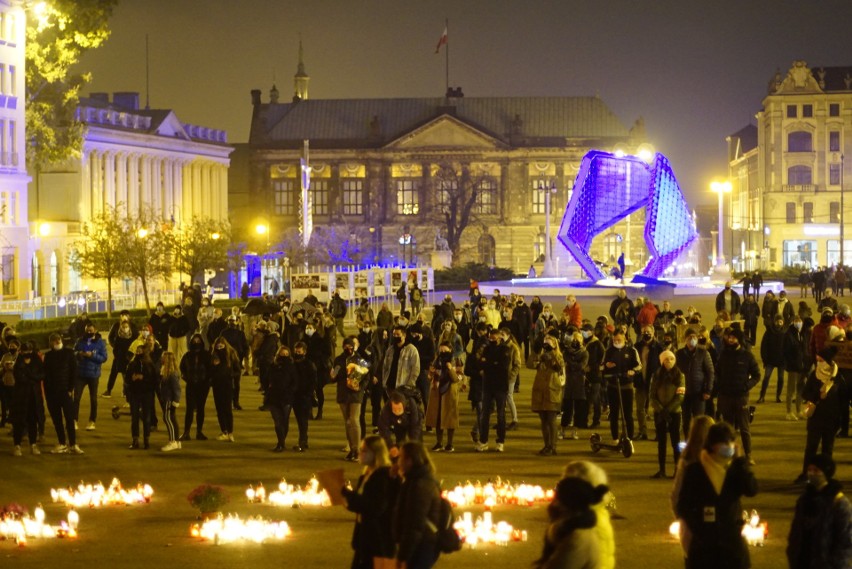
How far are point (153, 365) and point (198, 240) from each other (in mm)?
49469

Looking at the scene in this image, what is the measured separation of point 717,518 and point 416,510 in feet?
5.96

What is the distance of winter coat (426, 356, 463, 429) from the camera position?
19938mm

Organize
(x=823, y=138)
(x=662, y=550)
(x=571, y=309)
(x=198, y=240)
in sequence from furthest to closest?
(x=823, y=138) → (x=198, y=240) → (x=571, y=309) → (x=662, y=550)

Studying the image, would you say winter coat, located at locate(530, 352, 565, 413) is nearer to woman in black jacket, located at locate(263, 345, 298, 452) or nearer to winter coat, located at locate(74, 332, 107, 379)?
woman in black jacket, located at locate(263, 345, 298, 452)

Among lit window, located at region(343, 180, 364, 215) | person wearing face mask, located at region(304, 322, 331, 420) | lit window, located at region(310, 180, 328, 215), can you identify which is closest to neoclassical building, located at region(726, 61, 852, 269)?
lit window, located at region(343, 180, 364, 215)

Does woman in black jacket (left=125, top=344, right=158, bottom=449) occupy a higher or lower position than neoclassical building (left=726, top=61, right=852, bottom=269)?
lower

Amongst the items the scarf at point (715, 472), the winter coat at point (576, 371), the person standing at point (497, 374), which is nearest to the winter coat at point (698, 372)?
the person standing at point (497, 374)

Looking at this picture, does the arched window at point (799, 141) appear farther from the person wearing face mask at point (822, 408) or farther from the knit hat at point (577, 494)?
the knit hat at point (577, 494)

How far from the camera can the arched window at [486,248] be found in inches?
4840

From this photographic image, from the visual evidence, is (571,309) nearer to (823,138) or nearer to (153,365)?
(153,365)

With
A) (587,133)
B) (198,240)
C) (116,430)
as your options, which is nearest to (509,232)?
(587,133)

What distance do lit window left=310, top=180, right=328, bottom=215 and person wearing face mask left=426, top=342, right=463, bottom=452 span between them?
104m

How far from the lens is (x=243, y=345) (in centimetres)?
2795

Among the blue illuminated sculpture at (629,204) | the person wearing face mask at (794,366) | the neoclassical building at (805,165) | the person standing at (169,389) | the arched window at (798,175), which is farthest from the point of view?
the arched window at (798,175)
